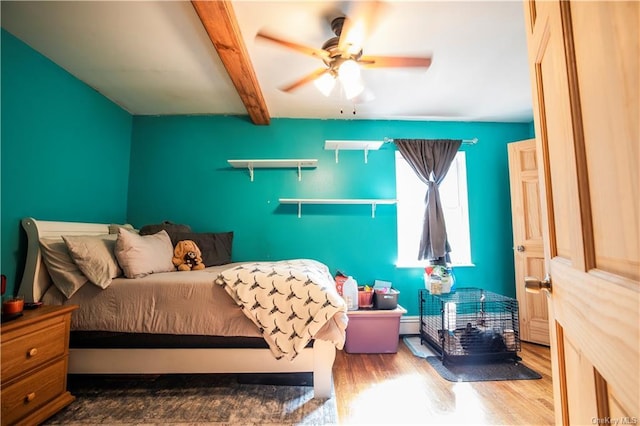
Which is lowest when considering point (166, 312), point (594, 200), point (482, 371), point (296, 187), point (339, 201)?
point (482, 371)

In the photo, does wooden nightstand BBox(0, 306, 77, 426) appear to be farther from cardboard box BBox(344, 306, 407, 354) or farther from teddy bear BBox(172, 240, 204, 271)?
cardboard box BBox(344, 306, 407, 354)

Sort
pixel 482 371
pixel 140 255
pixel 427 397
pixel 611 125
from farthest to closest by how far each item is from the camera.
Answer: pixel 482 371, pixel 140 255, pixel 427 397, pixel 611 125

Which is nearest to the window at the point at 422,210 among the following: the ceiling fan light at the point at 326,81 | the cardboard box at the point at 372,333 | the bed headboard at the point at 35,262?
the cardboard box at the point at 372,333

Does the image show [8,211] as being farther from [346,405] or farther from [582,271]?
[582,271]

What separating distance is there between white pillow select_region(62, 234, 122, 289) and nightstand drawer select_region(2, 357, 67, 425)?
0.48m

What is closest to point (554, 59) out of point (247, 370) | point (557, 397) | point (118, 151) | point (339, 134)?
point (557, 397)

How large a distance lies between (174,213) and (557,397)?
3.30m

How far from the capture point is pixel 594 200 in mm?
521

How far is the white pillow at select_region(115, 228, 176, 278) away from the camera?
6.28 ft

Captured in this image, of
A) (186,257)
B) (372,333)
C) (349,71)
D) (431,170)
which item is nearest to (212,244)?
(186,257)

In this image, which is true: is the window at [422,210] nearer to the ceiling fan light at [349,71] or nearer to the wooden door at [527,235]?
the wooden door at [527,235]

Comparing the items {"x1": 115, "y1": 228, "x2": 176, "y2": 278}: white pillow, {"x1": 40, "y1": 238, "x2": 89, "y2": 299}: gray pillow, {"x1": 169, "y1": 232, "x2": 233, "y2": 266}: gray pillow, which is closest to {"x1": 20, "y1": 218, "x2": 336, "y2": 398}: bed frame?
{"x1": 40, "y1": 238, "x2": 89, "y2": 299}: gray pillow

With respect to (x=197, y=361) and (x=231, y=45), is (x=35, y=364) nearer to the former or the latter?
(x=197, y=361)

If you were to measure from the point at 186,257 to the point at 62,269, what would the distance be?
0.78 metres
